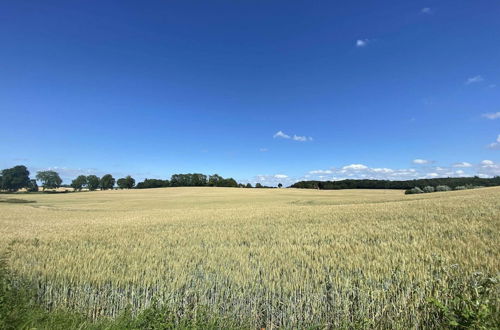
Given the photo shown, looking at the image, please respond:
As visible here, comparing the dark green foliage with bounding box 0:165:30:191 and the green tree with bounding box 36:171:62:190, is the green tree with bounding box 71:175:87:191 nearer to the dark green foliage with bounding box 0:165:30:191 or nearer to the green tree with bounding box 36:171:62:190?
the green tree with bounding box 36:171:62:190

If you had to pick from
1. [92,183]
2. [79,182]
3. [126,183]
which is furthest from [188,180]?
[79,182]

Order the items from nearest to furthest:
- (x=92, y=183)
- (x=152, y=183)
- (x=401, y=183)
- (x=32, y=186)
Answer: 1. (x=401, y=183)
2. (x=152, y=183)
3. (x=92, y=183)
4. (x=32, y=186)

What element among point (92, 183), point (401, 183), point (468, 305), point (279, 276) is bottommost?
point (279, 276)

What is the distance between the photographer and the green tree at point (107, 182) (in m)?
129

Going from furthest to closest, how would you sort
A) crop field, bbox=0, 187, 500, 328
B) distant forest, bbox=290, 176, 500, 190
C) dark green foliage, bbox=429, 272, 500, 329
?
distant forest, bbox=290, 176, 500, 190 → crop field, bbox=0, 187, 500, 328 → dark green foliage, bbox=429, 272, 500, 329

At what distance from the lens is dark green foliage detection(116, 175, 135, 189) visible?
12812 cm

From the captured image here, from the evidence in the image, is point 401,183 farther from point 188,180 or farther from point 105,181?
point 105,181

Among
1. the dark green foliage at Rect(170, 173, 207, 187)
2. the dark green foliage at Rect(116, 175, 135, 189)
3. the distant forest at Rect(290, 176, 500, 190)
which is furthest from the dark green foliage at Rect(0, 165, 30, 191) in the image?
the distant forest at Rect(290, 176, 500, 190)

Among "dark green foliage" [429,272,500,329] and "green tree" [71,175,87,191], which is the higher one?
"green tree" [71,175,87,191]

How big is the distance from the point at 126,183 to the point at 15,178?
49285mm

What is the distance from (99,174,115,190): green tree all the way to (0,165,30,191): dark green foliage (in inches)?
1357

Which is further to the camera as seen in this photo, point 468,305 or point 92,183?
point 92,183

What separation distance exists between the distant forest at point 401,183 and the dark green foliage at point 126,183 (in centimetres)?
8449

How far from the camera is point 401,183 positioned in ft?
300
